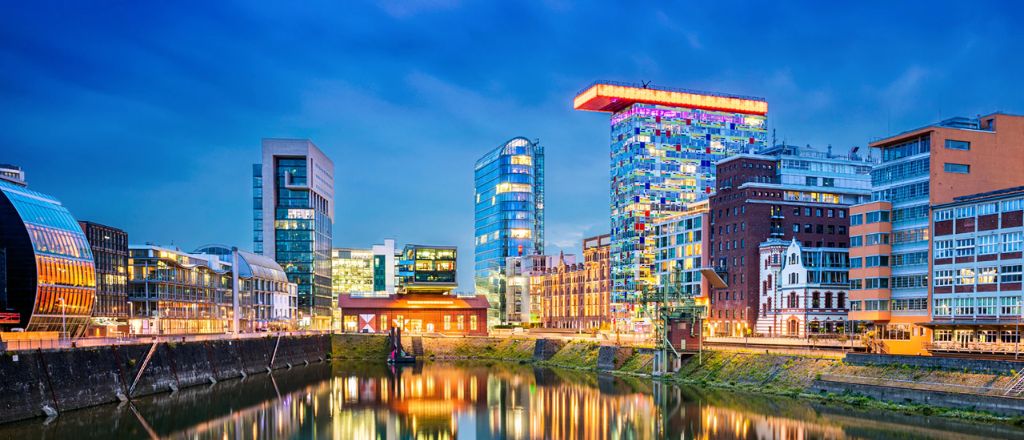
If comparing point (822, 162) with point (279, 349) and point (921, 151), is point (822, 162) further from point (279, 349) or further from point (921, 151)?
point (279, 349)

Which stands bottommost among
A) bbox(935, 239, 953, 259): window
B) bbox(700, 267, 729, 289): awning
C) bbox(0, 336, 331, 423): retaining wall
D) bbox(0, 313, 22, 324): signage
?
bbox(0, 336, 331, 423): retaining wall

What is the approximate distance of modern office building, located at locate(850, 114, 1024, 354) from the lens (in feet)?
309

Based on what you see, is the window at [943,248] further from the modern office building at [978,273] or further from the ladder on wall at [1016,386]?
the ladder on wall at [1016,386]

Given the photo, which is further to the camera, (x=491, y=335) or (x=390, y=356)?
(x=491, y=335)

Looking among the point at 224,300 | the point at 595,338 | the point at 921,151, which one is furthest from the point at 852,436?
the point at 224,300

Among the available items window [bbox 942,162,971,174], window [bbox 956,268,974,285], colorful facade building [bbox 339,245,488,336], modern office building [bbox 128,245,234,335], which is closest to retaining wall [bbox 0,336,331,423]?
modern office building [bbox 128,245,234,335]

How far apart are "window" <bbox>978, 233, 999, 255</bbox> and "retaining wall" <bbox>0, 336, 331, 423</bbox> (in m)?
81.7

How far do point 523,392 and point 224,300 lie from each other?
92539mm

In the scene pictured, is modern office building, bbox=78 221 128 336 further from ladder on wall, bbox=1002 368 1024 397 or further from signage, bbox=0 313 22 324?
ladder on wall, bbox=1002 368 1024 397

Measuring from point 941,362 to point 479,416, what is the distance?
125ft

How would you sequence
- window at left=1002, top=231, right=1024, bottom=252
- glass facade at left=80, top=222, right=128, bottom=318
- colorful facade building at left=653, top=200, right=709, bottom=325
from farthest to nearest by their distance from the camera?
colorful facade building at left=653, top=200, right=709, bottom=325, glass facade at left=80, top=222, right=128, bottom=318, window at left=1002, top=231, right=1024, bottom=252

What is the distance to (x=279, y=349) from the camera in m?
129

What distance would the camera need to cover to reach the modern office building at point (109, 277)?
4801 inches

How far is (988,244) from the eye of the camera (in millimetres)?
86000
